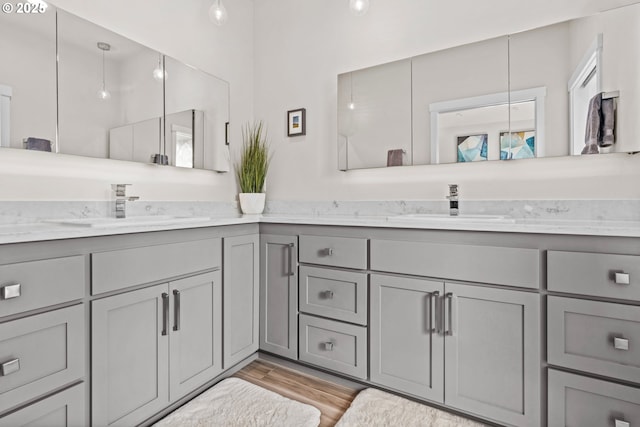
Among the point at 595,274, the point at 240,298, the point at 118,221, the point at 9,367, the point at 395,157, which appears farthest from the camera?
the point at 395,157

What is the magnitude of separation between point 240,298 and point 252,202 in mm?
749

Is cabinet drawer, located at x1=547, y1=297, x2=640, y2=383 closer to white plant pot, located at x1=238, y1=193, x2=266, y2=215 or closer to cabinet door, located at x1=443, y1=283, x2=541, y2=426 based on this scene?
cabinet door, located at x1=443, y1=283, x2=541, y2=426

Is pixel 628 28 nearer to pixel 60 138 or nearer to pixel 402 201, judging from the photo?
pixel 402 201

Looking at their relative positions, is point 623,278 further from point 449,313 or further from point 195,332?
point 195,332

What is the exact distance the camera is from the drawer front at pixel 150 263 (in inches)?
48.5

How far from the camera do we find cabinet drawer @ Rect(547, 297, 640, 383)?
116 cm

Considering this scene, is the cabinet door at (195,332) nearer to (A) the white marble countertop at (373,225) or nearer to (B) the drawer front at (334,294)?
(A) the white marble countertop at (373,225)

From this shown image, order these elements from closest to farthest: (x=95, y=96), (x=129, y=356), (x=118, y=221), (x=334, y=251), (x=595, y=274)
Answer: (x=595, y=274) → (x=129, y=356) → (x=118, y=221) → (x=95, y=96) → (x=334, y=251)

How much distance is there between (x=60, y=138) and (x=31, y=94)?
201mm

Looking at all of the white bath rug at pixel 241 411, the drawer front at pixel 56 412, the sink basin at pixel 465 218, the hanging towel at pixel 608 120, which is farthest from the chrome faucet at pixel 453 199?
the drawer front at pixel 56 412

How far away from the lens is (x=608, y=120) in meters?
1.56

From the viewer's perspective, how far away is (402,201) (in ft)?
6.87

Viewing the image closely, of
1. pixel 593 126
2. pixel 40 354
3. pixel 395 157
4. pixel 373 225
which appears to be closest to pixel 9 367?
pixel 40 354

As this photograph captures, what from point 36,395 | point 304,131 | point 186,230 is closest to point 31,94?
point 186,230
